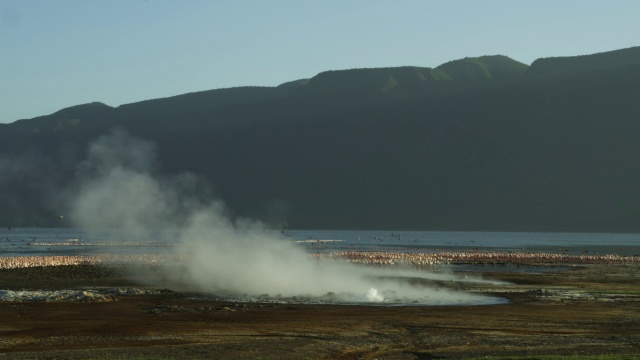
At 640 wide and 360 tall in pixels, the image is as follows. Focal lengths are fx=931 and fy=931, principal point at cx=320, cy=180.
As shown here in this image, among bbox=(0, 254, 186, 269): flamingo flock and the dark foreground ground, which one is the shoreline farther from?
bbox=(0, 254, 186, 269): flamingo flock

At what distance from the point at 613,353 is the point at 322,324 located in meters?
12.6

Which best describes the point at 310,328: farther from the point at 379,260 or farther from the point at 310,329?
the point at 379,260

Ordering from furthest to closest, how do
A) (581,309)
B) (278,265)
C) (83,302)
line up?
(278,265) → (83,302) → (581,309)

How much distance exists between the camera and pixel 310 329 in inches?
1458

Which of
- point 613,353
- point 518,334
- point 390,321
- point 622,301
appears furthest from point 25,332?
point 622,301

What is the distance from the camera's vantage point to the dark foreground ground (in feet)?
103

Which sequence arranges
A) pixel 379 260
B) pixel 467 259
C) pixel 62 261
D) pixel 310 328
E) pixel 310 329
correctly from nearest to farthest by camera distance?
pixel 310 329 → pixel 310 328 → pixel 62 261 → pixel 379 260 → pixel 467 259

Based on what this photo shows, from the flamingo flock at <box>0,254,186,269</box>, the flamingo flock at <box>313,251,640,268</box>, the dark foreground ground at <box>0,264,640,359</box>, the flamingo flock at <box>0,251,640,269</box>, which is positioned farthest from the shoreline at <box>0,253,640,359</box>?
the flamingo flock at <box>313,251,640,268</box>

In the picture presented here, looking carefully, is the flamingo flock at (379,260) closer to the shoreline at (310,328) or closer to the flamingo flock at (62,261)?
the flamingo flock at (62,261)

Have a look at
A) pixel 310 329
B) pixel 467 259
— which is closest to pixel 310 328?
pixel 310 329

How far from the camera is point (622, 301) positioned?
49969mm

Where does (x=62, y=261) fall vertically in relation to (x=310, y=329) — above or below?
below

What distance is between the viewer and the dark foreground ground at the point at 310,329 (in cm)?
3134

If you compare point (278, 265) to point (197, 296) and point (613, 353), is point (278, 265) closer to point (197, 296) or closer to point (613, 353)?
point (197, 296)
